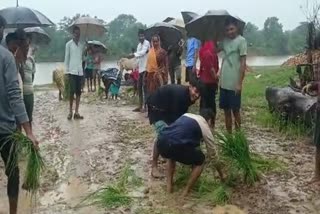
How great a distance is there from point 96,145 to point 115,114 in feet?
10.8

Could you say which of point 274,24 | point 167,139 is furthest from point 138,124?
point 274,24

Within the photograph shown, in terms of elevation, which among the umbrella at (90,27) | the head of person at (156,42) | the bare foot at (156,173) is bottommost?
the bare foot at (156,173)

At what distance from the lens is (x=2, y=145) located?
4.76 meters

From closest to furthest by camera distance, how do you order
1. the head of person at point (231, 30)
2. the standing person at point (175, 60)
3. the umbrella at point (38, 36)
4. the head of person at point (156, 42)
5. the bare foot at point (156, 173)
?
the bare foot at point (156, 173)
the head of person at point (231, 30)
the head of person at point (156, 42)
the umbrella at point (38, 36)
the standing person at point (175, 60)

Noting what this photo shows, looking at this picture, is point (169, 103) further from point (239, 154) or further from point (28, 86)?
point (28, 86)

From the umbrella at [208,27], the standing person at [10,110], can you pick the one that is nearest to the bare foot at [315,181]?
the standing person at [10,110]

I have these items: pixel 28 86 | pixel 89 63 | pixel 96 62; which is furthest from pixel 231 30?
pixel 96 62

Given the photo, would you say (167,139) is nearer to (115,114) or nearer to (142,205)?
(142,205)

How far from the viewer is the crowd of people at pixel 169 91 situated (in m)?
4.75

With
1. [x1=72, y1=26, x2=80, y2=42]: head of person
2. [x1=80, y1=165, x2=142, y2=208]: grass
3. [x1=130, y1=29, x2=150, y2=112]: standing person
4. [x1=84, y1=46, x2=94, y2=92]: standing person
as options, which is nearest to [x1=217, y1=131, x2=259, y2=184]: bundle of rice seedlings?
[x1=80, y1=165, x2=142, y2=208]: grass

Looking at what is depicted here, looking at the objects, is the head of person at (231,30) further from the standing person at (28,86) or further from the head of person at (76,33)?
the head of person at (76,33)

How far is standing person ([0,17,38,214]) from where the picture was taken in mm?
4629

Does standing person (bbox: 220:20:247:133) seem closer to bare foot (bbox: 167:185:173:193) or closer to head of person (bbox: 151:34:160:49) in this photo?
bare foot (bbox: 167:185:173:193)

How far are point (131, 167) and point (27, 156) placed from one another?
2112 millimetres
